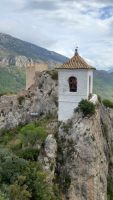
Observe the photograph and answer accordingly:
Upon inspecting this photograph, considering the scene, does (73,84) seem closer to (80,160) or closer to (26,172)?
(80,160)

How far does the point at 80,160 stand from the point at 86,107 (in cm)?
674

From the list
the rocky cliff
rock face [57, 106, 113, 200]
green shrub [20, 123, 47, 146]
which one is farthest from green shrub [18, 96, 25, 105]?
green shrub [20, 123, 47, 146]

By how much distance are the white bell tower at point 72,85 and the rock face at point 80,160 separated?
1862 mm

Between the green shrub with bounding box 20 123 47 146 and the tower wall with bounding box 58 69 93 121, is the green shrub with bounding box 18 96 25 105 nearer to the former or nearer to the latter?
the tower wall with bounding box 58 69 93 121

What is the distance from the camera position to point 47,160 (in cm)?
5281

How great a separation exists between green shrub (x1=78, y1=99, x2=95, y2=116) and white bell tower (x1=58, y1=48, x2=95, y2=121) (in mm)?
1198

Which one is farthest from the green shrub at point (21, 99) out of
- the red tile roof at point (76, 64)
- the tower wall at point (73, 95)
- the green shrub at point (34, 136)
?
the green shrub at point (34, 136)

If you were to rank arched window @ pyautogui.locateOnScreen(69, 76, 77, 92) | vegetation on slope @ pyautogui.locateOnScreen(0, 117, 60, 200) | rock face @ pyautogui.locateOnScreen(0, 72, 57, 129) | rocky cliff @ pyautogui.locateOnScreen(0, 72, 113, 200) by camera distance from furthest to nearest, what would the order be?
rock face @ pyautogui.locateOnScreen(0, 72, 57, 129) → arched window @ pyautogui.locateOnScreen(69, 76, 77, 92) → rocky cliff @ pyautogui.locateOnScreen(0, 72, 113, 200) → vegetation on slope @ pyautogui.locateOnScreen(0, 117, 60, 200)

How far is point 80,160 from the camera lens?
54719 mm

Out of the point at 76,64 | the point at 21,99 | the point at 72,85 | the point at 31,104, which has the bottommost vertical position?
the point at 31,104

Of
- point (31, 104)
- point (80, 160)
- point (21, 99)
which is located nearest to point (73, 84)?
point (80, 160)

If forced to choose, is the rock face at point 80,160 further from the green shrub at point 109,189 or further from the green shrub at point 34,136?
the green shrub at point 109,189

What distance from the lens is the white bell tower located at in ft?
191

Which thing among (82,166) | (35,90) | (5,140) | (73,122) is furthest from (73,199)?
(35,90)
